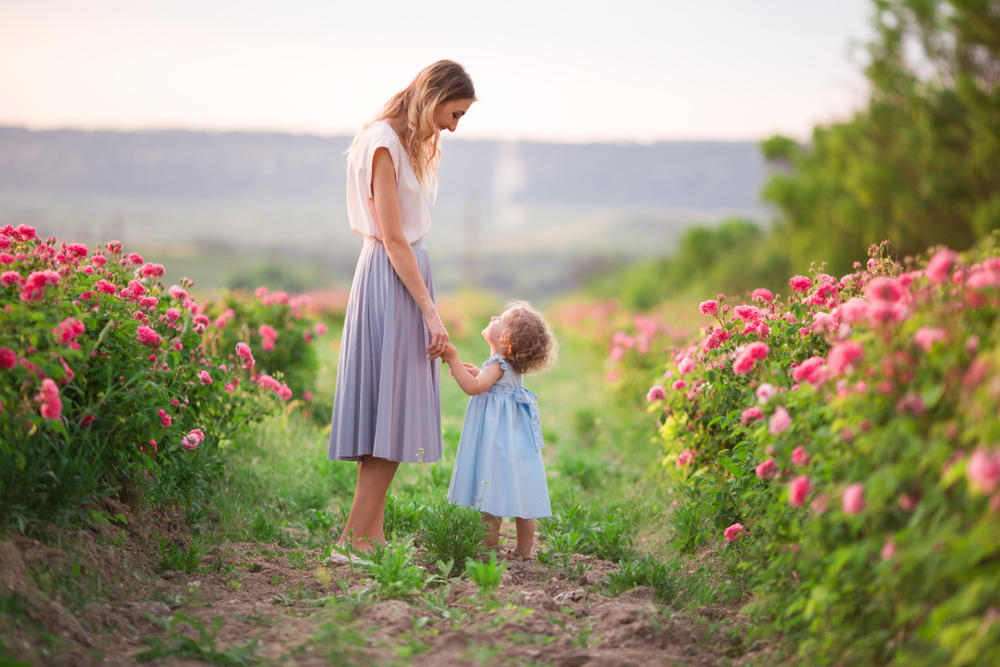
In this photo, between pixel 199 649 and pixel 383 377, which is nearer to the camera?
pixel 199 649

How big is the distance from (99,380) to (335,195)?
53.8 m

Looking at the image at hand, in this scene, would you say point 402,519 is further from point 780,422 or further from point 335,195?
point 335,195

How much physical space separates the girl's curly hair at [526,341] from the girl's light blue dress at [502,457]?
6 centimetres

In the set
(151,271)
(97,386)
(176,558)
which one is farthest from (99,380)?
(151,271)

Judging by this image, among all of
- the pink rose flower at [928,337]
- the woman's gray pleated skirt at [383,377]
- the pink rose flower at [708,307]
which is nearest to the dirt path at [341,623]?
the woman's gray pleated skirt at [383,377]

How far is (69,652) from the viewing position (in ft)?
7.53

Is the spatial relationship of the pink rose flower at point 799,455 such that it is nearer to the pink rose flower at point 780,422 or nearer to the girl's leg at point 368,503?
the pink rose flower at point 780,422

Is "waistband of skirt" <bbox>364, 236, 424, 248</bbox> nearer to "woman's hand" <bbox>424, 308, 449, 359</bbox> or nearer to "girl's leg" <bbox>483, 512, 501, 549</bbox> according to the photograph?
"woman's hand" <bbox>424, 308, 449, 359</bbox>

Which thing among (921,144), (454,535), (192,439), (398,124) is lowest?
(454,535)

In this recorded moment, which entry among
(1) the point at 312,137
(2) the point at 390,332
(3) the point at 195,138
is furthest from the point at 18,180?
(2) the point at 390,332

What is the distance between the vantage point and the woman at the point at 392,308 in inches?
130

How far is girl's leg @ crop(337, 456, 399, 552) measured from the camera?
342 centimetres

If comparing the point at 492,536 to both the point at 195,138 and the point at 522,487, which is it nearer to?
the point at 522,487

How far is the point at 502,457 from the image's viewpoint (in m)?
3.42
